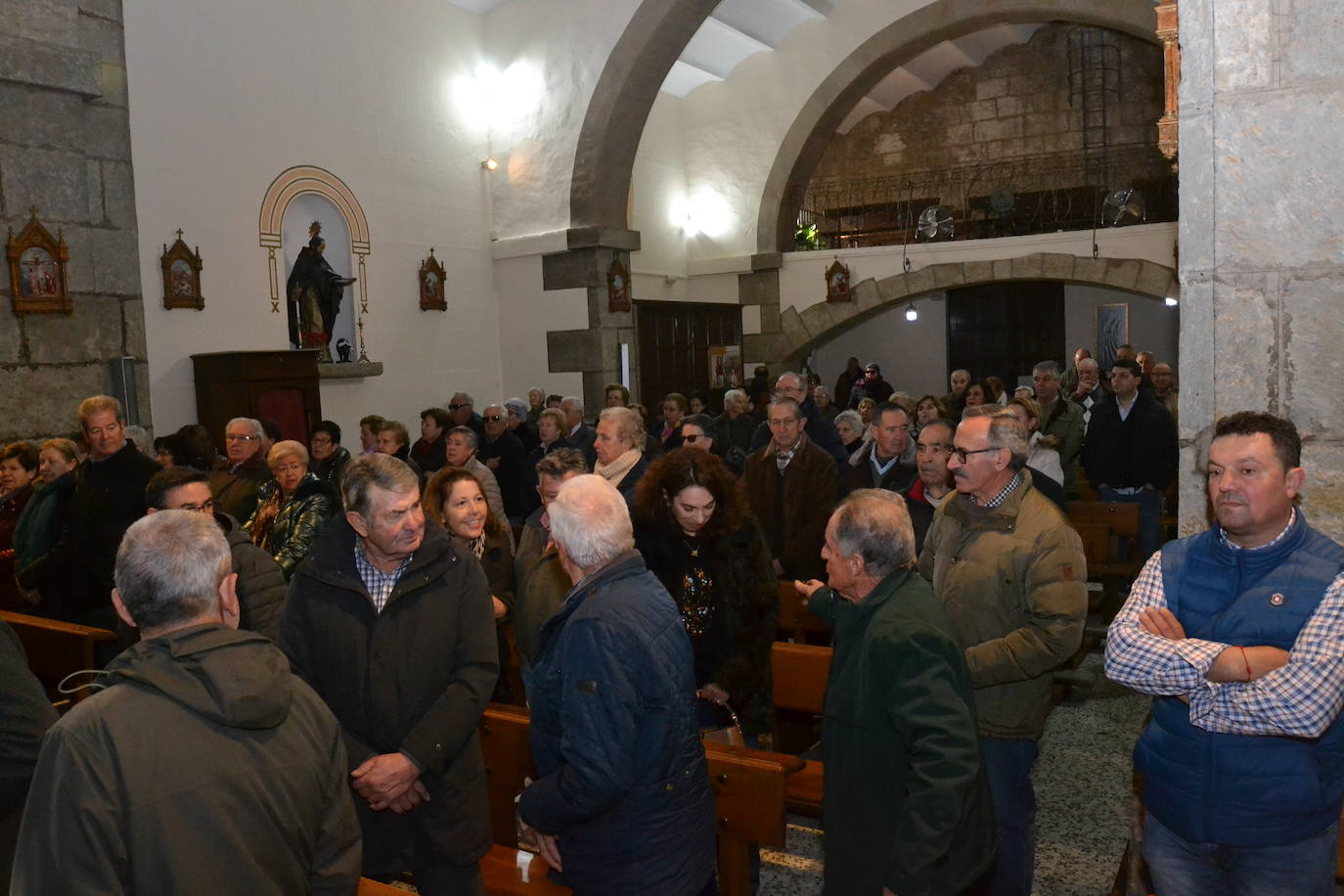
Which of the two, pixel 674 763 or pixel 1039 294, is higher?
pixel 1039 294

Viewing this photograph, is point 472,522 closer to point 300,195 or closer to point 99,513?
point 99,513

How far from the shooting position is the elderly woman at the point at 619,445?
4500 millimetres

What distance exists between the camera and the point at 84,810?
160cm

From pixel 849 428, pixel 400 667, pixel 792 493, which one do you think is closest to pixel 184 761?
pixel 400 667

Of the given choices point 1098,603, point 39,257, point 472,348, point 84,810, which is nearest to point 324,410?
point 472,348

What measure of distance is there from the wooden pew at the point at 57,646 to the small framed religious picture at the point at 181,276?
4.26 metres

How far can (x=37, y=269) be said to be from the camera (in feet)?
22.7

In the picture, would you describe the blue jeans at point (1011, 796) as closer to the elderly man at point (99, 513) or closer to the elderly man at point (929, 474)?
the elderly man at point (929, 474)

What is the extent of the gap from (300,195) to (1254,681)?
29.4 feet

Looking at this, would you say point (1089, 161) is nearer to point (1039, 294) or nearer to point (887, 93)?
point (1039, 294)

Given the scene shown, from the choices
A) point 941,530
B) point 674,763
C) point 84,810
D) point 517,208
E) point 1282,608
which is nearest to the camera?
point 84,810

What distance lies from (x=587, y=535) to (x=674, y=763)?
52 cm

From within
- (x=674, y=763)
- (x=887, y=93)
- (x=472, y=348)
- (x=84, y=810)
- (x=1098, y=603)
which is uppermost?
(x=887, y=93)

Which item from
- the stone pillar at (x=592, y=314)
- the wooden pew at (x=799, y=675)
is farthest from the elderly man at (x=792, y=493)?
the stone pillar at (x=592, y=314)
